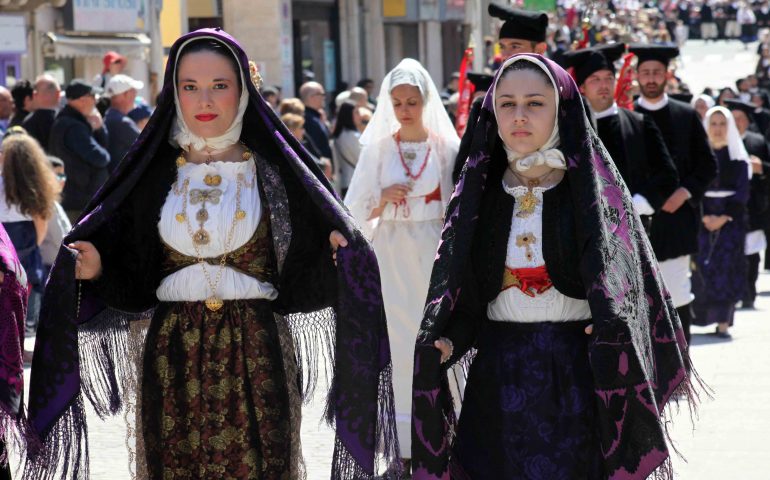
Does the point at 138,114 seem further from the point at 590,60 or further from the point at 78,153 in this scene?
the point at 590,60

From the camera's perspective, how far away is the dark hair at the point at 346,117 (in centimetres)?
1558

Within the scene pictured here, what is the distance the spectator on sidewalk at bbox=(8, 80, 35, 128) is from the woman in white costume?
6444 millimetres

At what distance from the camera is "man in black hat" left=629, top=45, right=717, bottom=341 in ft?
28.5

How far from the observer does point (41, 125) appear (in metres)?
12.3

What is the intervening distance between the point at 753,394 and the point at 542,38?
8.86ft

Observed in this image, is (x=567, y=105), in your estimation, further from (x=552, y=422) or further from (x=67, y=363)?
(x=67, y=363)

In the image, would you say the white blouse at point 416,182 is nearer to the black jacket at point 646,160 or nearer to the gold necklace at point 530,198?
the black jacket at point 646,160

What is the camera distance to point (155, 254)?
16.7 ft

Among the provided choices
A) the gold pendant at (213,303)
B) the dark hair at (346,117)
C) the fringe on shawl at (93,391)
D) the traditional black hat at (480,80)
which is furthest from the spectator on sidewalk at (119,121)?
the gold pendant at (213,303)

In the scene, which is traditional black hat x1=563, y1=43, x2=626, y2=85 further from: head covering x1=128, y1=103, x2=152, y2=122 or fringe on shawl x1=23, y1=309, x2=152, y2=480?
head covering x1=128, y1=103, x2=152, y2=122

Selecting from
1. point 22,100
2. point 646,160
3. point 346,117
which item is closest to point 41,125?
point 22,100

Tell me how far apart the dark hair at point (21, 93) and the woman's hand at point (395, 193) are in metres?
6.80

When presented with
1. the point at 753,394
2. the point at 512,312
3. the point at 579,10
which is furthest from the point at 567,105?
the point at 579,10

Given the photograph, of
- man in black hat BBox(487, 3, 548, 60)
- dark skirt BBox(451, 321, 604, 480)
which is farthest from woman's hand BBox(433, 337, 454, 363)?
man in black hat BBox(487, 3, 548, 60)
